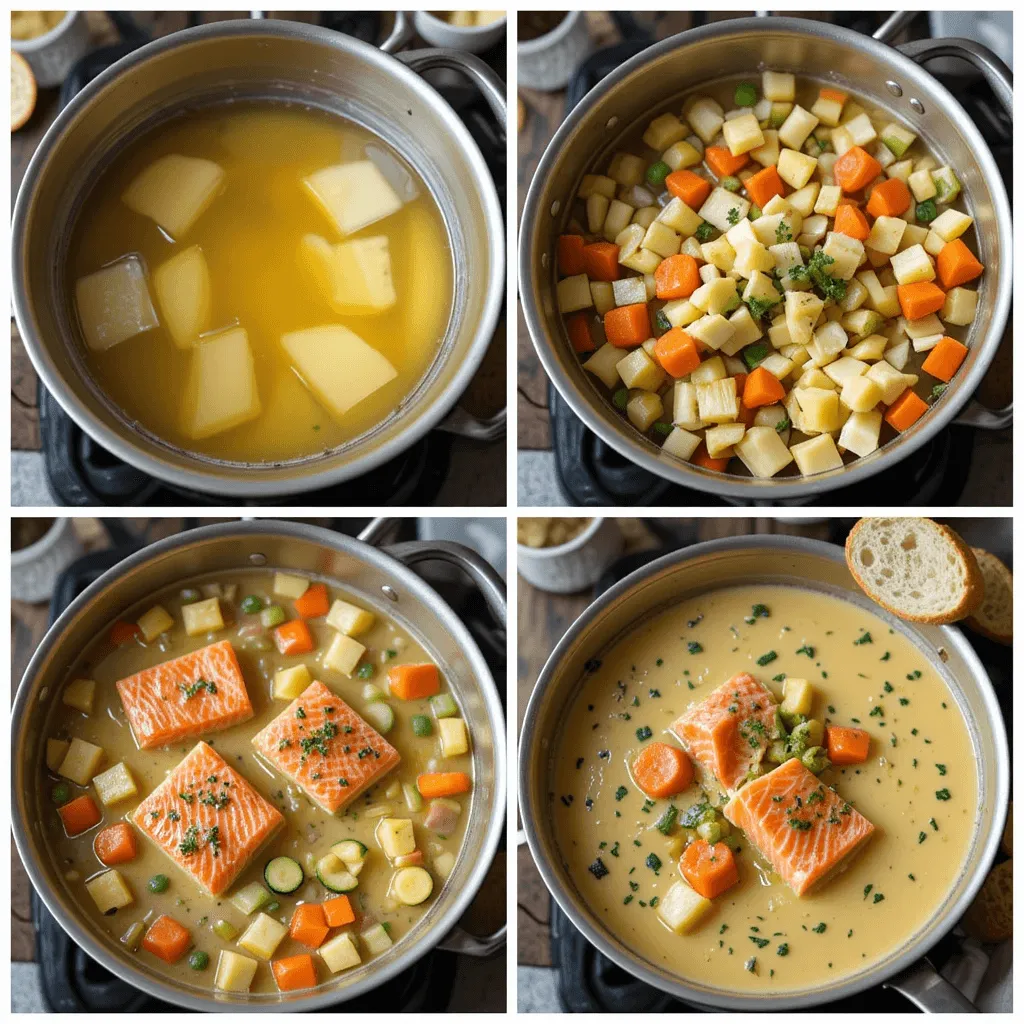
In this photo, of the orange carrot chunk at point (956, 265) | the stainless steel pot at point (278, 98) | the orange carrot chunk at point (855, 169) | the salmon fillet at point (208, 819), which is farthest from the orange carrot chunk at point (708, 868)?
the orange carrot chunk at point (855, 169)

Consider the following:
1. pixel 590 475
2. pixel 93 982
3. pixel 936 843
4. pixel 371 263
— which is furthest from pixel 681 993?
pixel 371 263

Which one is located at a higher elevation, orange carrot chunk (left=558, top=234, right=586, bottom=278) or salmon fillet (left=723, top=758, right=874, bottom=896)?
orange carrot chunk (left=558, top=234, right=586, bottom=278)

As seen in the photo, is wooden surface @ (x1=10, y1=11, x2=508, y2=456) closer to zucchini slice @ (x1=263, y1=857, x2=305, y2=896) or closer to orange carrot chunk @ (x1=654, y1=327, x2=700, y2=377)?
orange carrot chunk @ (x1=654, y1=327, x2=700, y2=377)

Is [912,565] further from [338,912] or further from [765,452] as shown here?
[338,912]

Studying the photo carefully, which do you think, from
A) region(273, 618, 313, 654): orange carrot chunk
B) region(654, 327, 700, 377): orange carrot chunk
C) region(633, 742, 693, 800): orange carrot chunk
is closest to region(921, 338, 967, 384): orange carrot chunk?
region(654, 327, 700, 377): orange carrot chunk

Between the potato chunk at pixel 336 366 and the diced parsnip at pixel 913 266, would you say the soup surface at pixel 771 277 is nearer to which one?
the diced parsnip at pixel 913 266

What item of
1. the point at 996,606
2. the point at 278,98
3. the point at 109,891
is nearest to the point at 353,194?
the point at 278,98
